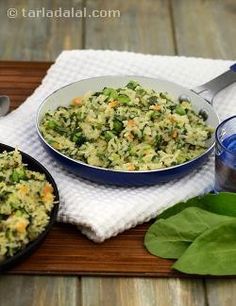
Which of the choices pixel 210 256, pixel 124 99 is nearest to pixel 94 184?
pixel 124 99

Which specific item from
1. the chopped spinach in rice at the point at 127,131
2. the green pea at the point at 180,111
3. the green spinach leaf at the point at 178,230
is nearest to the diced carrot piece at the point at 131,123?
the chopped spinach in rice at the point at 127,131

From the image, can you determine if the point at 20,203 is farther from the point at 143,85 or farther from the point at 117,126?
the point at 143,85

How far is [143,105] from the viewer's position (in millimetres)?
1609

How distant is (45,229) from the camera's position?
133cm

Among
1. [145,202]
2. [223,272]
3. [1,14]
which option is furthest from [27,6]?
[223,272]

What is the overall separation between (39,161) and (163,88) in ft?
1.04

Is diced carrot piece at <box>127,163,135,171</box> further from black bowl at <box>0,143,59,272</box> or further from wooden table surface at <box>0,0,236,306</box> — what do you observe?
wooden table surface at <box>0,0,236,306</box>

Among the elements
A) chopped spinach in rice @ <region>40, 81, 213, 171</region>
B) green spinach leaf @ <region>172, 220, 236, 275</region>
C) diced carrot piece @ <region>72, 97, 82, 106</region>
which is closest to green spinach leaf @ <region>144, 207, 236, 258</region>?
green spinach leaf @ <region>172, 220, 236, 275</region>

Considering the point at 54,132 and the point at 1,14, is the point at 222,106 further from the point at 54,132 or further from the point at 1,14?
the point at 1,14

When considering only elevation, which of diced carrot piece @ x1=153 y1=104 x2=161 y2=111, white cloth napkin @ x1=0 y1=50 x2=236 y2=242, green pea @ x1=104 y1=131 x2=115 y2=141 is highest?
diced carrot piece @ x1=153 y1=104 x2=161 y2=111

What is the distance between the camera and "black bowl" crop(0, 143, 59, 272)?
4.21 ft

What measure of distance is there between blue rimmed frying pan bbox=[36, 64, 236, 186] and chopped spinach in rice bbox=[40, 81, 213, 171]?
0.7 inches

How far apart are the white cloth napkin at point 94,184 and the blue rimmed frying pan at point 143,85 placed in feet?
0.08

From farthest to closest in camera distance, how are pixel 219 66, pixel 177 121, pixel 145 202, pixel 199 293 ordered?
pixel 219 66 → pixel 177 121 → pixel 145 202 → pixel 199 293
